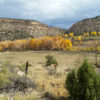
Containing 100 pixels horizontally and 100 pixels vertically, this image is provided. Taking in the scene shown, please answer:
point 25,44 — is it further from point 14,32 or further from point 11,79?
point 11,79

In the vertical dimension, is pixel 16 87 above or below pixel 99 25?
below

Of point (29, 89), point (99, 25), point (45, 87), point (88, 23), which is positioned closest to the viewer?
point (29, 89)

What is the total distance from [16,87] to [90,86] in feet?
11.0

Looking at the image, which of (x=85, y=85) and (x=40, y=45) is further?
(x=40, y=45)

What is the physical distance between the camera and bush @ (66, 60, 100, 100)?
18.2 ft

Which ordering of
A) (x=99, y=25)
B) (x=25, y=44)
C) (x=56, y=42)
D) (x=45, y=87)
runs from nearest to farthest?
(x=45, y=87) → (x=56, y=42) → (x=25, y=44) → (x=99, y=25)

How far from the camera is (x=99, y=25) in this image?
11081 centimetres

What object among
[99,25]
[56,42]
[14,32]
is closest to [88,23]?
[99,25]

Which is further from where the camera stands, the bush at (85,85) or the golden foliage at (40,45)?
the golden foliage at (40,45)

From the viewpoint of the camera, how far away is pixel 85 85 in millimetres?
5660

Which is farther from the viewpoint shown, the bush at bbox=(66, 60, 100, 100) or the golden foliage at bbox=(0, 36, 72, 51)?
the golden foliage at bbox=(0, 36, 72, 51)

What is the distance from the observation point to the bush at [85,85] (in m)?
5.54

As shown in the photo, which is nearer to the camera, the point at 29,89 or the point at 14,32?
the point at 29,89

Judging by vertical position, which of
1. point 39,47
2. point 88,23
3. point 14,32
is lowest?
point 39,47
